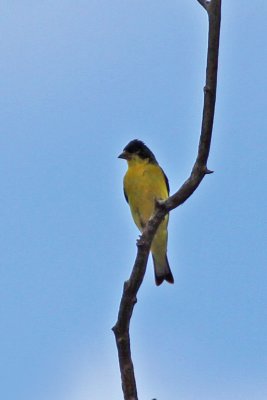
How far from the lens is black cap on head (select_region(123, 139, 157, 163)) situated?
12703 millimetres

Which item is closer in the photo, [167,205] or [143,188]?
[167,205]

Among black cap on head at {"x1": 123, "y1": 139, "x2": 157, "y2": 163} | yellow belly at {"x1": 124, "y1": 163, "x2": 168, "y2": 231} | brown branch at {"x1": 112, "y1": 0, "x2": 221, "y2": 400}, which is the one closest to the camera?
brown branch at {"x1": 112, "y1": 0, "x2": 221, "y2": 400}

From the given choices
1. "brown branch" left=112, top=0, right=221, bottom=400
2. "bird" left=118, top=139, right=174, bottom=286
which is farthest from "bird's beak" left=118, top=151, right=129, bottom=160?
"brown branch" left=112, top=0, right=221, bottom=400

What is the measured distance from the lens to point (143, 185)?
12.5m

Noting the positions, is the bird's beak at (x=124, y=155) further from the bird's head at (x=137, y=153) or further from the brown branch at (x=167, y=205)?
the brown branch at (x=167, y=205)

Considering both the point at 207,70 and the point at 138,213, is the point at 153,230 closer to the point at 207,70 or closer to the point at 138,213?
the point at 207,70

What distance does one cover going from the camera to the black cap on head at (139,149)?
Result: 500 inches

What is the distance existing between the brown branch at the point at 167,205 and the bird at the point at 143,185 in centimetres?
683

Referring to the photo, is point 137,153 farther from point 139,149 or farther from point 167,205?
point 167,205

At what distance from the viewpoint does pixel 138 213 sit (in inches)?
497

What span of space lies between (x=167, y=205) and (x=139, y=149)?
7.20 metres

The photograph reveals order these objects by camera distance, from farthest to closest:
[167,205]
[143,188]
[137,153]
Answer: [137,153] < [143,188] < [167,205]

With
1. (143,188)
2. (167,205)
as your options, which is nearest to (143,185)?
(143,188)

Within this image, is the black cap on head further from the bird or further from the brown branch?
the brown branch
